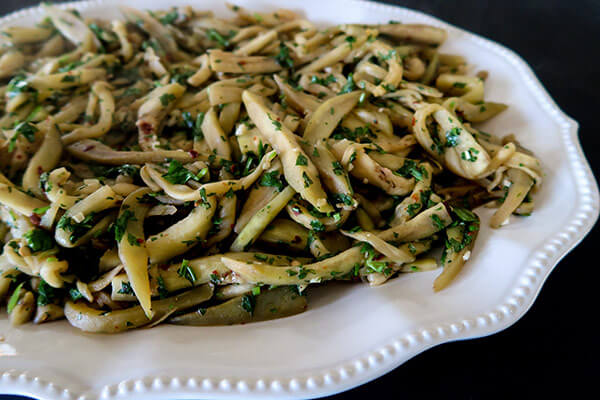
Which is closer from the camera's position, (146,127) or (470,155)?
(470,155)

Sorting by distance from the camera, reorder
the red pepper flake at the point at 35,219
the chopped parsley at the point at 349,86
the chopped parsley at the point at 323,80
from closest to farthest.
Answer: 1. the red pepper flake at the point at 35,219
2. the chopped parsley at the point at 349,86
3. the chopped parsley at the point at 323,80

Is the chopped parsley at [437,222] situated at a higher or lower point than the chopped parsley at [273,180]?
lower

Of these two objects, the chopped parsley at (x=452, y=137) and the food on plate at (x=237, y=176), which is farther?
the chopped parsley at (x=452, y=137)

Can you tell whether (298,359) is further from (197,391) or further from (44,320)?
(44,320)

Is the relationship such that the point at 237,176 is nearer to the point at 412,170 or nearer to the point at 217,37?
the point at 412,170

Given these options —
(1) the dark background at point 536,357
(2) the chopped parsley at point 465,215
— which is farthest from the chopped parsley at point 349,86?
(1) the dark background at point 536,357

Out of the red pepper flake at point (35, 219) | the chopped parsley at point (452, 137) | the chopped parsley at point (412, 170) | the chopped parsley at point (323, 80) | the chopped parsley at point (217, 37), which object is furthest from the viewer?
the chopped parsley at point (217, 37)

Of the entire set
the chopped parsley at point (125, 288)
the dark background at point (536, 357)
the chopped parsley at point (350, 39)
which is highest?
the chopped parsley at point (350, 39)

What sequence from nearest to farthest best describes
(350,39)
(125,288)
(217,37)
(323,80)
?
1. (125,288)
2. (323,80)
3. (350,39)
4. (217,37)

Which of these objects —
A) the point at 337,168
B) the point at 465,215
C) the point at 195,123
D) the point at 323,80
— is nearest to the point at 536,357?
the point at 465,215

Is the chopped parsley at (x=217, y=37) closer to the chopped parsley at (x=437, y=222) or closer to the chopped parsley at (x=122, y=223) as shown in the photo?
the chopped parsley at (x=122, y=223)

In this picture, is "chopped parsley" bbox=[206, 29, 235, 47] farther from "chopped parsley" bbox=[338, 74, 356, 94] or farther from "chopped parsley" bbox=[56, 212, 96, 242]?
"chopped parsley" bbox=[56, 212, 96, 242]

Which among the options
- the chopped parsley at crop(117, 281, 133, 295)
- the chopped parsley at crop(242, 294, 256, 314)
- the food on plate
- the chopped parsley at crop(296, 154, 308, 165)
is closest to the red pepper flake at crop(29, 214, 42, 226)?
the food on plate
